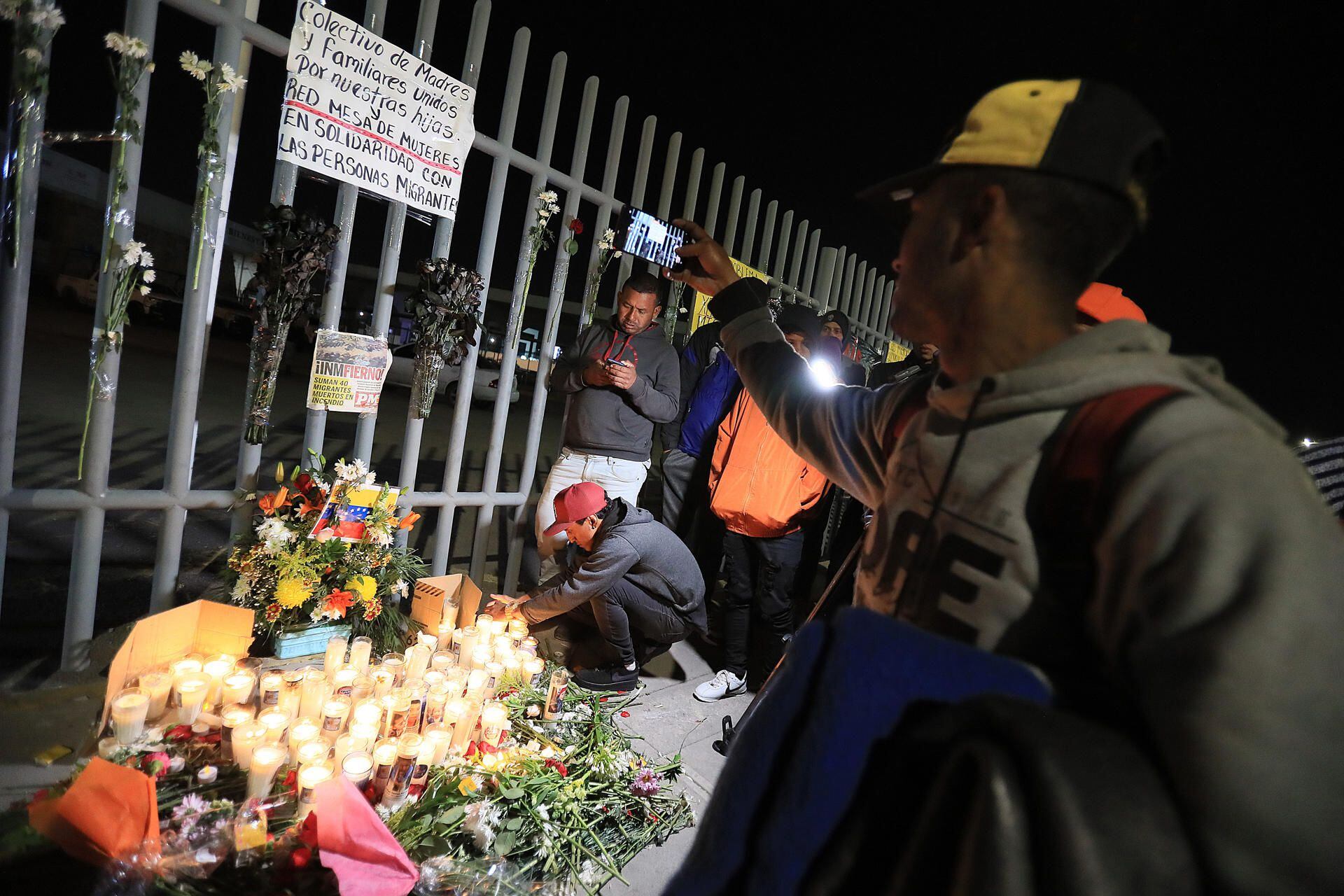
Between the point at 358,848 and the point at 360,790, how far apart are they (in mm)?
527

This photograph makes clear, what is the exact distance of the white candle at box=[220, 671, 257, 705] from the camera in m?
2.81

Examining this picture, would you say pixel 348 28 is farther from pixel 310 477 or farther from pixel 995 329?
pixel 995 329

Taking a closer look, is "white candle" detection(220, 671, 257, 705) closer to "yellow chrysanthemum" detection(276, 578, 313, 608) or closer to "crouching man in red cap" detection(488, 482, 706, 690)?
"yellow chrysanthemum" detection(276, 578, 313, 608)

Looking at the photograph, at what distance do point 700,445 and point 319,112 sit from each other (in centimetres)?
322

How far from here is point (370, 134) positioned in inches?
137

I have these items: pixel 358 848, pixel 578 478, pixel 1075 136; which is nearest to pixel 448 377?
pixel 578 478

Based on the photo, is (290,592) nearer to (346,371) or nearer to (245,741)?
(245,741)

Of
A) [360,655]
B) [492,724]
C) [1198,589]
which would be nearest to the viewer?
[1198,589]

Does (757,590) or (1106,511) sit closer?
(1106,511)

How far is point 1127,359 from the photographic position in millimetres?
906

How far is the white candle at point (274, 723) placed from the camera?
8.72ft

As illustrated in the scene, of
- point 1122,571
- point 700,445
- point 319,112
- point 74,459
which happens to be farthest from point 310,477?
point 74,459

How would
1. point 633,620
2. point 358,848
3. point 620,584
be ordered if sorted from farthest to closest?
point 633,620, point 620,584, point 358,848

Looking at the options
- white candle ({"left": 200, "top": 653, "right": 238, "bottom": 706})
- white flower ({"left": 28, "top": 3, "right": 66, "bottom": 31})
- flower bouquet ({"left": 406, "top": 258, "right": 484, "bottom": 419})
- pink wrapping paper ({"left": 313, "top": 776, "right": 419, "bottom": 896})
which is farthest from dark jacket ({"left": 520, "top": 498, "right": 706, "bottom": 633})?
white flower ({"left": 28, "top": 3, "right": 66, "bottom": 31})
